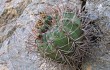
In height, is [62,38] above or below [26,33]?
above

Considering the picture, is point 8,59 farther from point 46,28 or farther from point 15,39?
point 46,28

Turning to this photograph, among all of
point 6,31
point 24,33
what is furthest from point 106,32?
point 6,31

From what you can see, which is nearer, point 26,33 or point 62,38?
point 62,38

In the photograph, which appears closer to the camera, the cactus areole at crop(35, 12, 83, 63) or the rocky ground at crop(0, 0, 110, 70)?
the cactus areole at crop(35, 12, 83, 63)

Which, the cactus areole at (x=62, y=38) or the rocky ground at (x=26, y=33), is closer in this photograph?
the cactus areole at (x=62, y=38)
